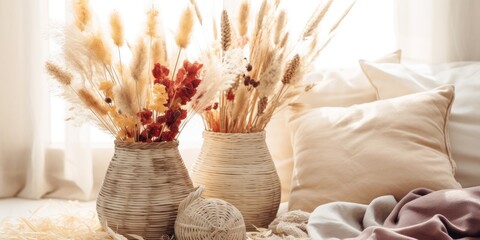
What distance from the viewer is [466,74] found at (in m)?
1.95

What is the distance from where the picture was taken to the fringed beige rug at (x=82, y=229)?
4.89 feet

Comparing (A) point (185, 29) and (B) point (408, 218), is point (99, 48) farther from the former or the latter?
(B) point (408, 218)

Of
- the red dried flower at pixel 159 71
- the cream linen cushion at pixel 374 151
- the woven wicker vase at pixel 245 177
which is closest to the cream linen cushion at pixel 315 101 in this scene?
the cream linen cushion at pixel 374 151

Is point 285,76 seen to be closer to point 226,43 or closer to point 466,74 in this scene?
point 226,43

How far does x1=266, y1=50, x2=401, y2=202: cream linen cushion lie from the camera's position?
196 cm

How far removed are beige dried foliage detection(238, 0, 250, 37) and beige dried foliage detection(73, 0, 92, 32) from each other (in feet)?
1.31

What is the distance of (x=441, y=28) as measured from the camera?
2299mm

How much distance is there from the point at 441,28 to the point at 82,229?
1399mm

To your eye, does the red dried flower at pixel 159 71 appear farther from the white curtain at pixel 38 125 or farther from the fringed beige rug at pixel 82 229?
the white curtain at pixel 38 125

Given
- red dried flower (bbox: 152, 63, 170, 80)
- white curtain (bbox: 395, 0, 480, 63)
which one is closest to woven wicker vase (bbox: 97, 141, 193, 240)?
red dried flower (bbox: 152, 63, 170, 80)

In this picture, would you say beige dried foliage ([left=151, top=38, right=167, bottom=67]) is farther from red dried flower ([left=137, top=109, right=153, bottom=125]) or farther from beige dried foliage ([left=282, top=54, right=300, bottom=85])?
beige dried foliage ([left=282, top=54, right=300, bottom=85])

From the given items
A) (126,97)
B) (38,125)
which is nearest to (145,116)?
(126,97)

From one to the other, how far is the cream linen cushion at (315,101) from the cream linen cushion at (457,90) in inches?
2.7

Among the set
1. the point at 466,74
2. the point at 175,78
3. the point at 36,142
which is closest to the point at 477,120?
the point at 466,74
